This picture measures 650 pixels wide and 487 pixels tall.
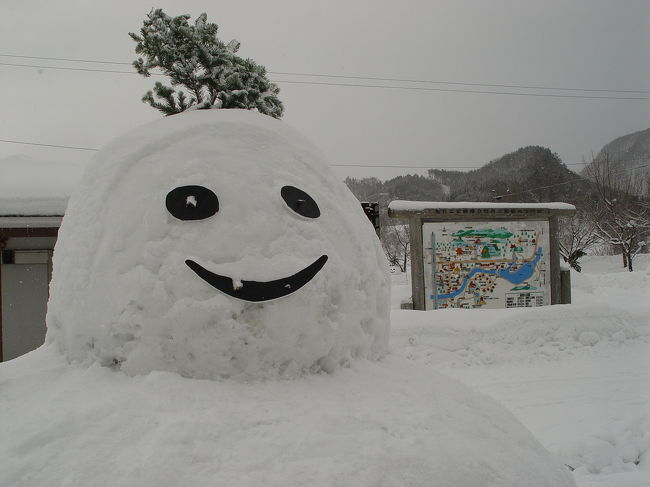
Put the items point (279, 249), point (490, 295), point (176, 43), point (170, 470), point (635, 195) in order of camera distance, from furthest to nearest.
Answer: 1. point (635, 195)
2. point (490, 295)
3. point (176, 43)
4. point (279, 249)
5. point (170, 470)

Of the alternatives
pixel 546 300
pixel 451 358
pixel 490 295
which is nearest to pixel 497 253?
pixel 490 295

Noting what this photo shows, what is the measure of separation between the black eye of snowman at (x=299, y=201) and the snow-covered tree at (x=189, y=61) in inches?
64.7

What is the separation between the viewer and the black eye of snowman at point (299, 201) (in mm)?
2348

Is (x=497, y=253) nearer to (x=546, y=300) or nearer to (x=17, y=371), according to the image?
(x=546, y=300)

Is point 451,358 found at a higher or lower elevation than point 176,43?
lower

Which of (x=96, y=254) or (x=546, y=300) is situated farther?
(x=546, y=300)

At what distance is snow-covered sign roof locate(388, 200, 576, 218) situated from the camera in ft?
30.6

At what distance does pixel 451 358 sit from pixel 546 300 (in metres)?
3.86

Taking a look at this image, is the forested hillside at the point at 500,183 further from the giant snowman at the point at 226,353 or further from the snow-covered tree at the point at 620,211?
the giant snowman at the point at 226,353

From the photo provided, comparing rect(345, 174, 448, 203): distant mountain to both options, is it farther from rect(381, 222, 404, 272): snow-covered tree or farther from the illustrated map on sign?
the illustrated map on sign

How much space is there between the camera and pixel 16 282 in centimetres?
859

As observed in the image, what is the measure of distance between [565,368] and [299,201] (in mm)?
5993

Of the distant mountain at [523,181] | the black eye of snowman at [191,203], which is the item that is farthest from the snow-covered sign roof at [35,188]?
the distant mountain at [523,181]

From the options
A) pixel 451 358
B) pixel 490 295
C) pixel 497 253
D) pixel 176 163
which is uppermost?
pixel 176 163
